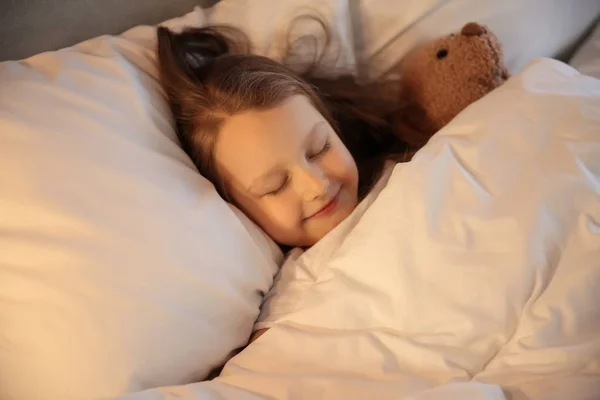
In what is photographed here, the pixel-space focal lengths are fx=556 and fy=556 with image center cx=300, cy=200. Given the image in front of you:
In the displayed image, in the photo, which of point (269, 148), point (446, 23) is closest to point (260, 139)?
point (269, 148)

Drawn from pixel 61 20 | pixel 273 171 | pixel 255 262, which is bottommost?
pixel 255 262

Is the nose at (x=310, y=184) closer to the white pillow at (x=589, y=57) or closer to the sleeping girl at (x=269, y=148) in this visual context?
the sleeping girl at (x=269, y=148)

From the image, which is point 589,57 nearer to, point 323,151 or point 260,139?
point 323,151

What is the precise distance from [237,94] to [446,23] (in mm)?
512

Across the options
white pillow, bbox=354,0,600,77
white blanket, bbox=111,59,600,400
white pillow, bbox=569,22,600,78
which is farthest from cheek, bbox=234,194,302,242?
white pillow, bbox=569,22,600,78

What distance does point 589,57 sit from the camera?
3.84 feet

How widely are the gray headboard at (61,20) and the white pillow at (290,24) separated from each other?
14cm

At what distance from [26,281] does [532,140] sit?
0.75 metres

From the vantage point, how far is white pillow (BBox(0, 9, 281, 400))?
73cm

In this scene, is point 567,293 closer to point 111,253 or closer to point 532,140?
point 532,140

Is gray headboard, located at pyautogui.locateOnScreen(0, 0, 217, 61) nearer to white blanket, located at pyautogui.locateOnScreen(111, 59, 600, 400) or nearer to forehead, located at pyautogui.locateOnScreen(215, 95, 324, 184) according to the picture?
forehead, located at pyautogui.locateOnScreen(215, 95, 324, 184)

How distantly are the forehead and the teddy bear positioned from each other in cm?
27

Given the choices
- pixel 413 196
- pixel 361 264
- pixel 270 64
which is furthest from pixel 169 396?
pixel 270 64

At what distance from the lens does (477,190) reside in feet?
2.68
